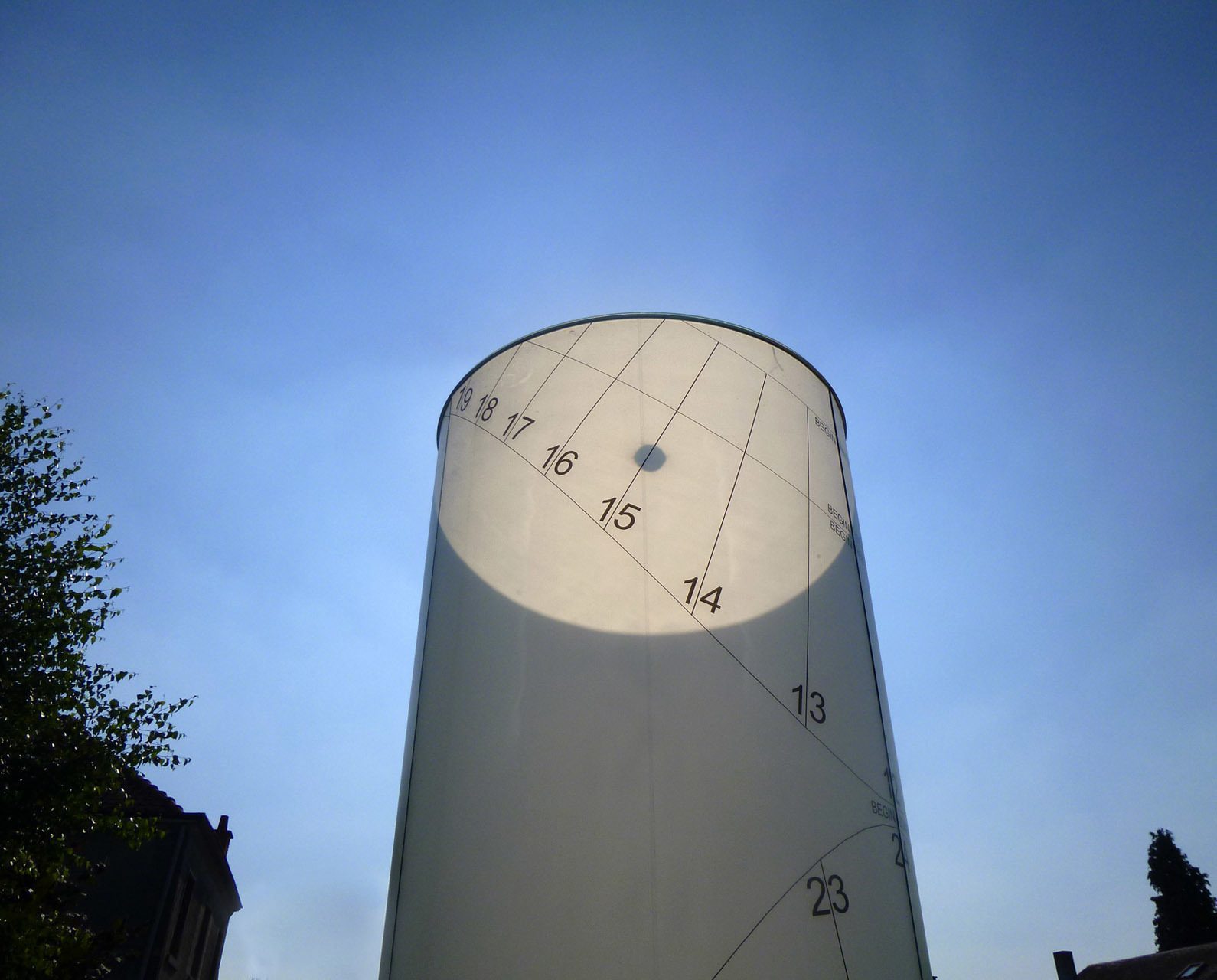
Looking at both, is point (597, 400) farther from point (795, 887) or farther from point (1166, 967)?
point (1166, 967)

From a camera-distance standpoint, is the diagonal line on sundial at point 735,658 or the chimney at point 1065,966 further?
the chimney at point 1065,966

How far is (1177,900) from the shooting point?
30.0m

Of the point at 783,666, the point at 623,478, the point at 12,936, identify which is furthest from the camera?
the point at 12,936

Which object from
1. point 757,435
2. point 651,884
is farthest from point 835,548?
point 651,884

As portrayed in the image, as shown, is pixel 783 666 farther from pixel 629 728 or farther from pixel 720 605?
pixel 629 728

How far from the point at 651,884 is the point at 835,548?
7.23 feet

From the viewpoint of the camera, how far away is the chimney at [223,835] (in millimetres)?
16594

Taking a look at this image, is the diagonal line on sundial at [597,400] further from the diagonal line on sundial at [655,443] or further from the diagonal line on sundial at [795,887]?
the diagonal line on sundial at [795,887]

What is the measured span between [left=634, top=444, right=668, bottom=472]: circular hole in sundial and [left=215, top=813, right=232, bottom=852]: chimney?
1520 cm

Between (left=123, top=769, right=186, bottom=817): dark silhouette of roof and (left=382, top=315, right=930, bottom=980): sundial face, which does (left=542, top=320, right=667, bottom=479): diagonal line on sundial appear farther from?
(left=123, top=769, right=186, bottom=817): dark silhouette of roof

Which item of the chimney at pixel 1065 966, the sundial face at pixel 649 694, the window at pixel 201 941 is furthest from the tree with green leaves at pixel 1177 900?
the sundial face at pixel 649 694

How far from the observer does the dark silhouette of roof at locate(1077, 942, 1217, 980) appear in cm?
2191

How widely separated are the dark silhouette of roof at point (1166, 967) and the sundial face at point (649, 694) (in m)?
23.4

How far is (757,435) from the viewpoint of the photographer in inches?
196
